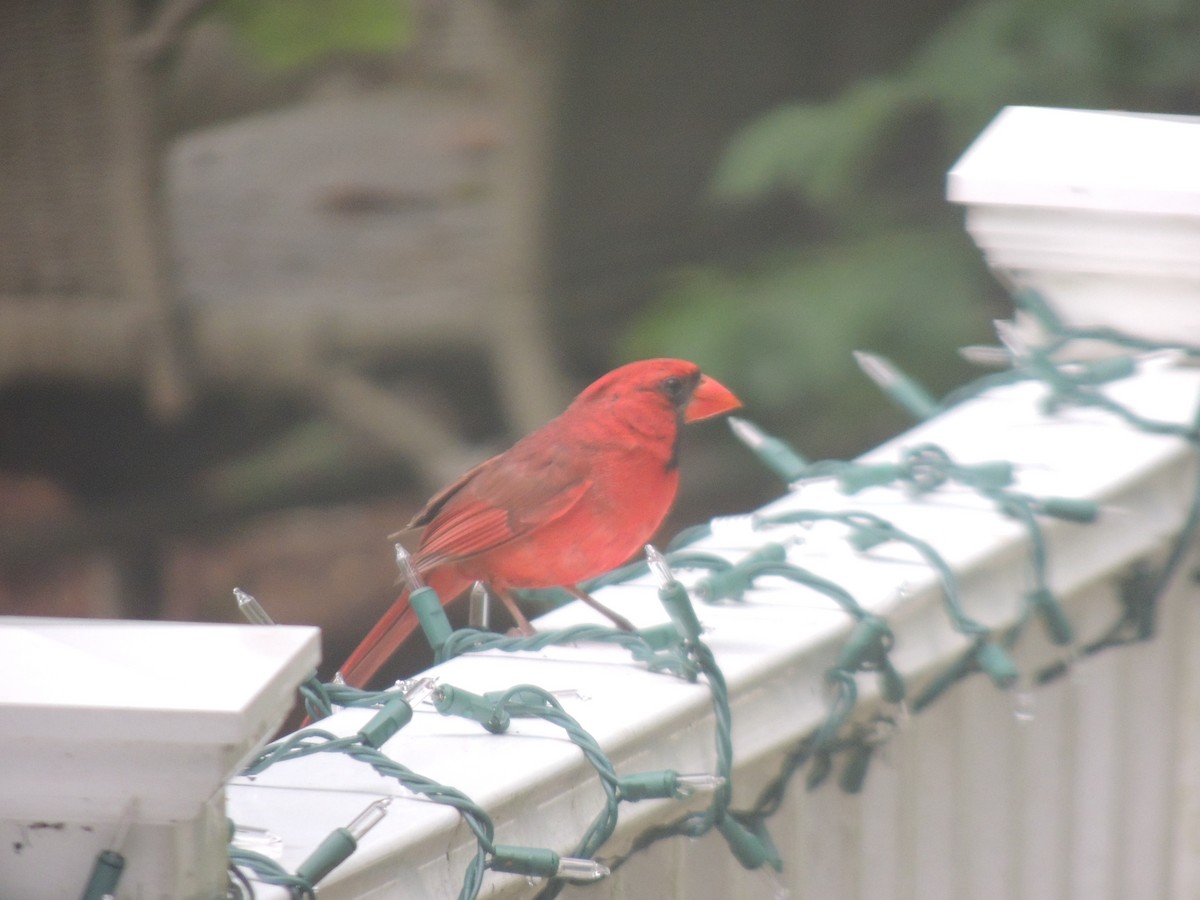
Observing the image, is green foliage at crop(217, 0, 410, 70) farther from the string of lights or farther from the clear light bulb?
the clear light bulb

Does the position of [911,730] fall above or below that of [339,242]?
above

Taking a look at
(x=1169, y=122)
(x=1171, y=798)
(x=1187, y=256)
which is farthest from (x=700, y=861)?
(x=1169, y=122)

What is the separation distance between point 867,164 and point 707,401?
107 inches

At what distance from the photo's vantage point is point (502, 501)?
1.23 metres

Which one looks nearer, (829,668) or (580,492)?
(829,668)

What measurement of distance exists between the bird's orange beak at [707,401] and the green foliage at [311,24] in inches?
122

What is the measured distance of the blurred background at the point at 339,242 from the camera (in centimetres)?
423

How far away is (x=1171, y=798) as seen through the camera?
1373 millimetres

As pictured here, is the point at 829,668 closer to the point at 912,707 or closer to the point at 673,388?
the point at 912,707

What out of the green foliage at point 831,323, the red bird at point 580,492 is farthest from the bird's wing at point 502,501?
the green foliage at point 831,323

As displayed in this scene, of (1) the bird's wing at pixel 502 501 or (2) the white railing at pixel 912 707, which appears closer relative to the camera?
(2) the white railing at pixel 912 707

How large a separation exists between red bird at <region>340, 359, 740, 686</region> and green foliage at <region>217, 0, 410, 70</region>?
10.1 feet

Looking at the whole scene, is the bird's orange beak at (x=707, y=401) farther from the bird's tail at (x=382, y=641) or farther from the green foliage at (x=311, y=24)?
the green foliage at (x=311, y=24)

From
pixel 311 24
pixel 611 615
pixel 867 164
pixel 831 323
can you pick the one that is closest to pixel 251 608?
pixel 611 615
